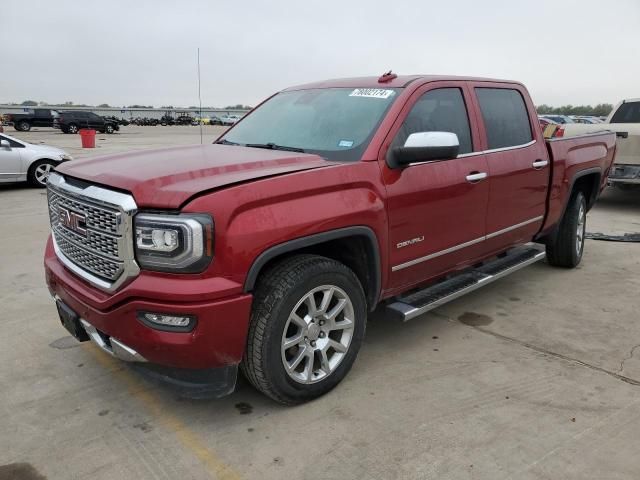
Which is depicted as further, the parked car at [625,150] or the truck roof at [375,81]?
the parked car at [625,150]

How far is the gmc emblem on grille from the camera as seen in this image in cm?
295

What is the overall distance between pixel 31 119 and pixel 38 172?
3533 centimetres

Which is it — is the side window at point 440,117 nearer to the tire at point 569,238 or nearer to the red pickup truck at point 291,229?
the red pickup truck at point 291,229

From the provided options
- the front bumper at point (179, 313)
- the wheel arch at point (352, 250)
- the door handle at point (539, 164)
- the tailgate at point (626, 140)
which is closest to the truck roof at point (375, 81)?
the door handle at point (539, 164)

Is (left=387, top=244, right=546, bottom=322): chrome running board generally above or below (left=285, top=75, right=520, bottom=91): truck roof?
below

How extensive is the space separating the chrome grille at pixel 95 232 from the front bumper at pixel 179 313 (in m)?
0.11

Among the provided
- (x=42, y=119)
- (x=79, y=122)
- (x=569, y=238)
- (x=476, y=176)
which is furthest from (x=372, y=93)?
(x=42, y=119)

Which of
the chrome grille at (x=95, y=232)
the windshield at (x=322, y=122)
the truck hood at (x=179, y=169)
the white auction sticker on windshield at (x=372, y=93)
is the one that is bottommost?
the chrome grille at (x=95, y=232)

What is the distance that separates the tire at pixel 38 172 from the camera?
1173 cm

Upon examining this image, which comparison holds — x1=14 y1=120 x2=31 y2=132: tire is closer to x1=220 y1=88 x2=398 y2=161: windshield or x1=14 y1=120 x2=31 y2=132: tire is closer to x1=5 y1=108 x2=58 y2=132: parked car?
x1=5 y1=108 x2=58 y2=132: parked car

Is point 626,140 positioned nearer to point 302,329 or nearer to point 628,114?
point 628,114

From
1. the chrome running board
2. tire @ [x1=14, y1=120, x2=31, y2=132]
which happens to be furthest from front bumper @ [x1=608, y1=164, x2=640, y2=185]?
tire @ [x1=14, y1=120, x2=31, y2=132]

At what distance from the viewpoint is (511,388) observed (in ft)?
11.0

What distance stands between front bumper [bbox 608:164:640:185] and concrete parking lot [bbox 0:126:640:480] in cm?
536
